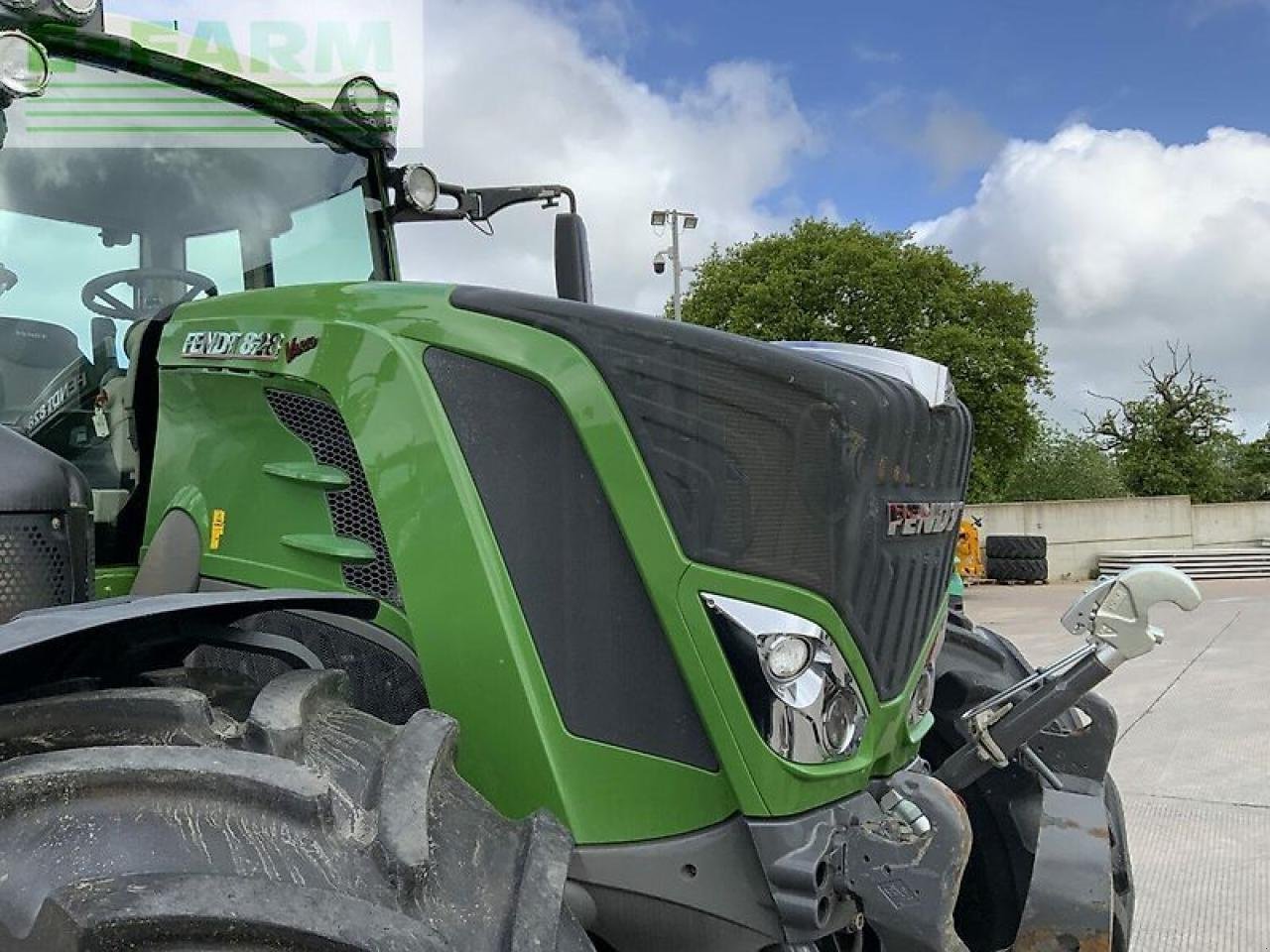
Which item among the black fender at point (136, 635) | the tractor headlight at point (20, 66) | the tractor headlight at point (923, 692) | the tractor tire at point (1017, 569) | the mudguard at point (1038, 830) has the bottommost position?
the tractor tire at point (1017, 569)

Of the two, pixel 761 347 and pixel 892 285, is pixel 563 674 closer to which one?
pixel 761 347

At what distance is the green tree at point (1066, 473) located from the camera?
35406mm

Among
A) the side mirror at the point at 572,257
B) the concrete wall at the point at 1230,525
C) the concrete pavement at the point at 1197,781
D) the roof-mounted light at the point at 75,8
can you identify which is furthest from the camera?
the concrete wall at the point at 1230,525

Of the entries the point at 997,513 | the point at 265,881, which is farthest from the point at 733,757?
the point at 997,513

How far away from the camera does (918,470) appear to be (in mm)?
2072

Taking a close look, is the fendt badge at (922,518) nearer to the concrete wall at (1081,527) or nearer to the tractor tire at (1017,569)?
the tractor tire at (1017,569)

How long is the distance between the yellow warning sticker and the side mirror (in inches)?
37.6

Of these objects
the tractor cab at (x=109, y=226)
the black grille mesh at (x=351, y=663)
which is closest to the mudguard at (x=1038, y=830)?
the black grille mesh at (x=351, y=663)

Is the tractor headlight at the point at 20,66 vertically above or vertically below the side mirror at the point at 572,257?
above

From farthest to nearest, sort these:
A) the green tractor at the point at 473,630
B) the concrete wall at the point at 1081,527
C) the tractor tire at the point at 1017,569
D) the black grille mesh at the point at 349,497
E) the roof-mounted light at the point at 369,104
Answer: the concrete wall at the point at 1081,527
the tractor tire at the point at 1017,569
the roof-mounted light at the point at 369,104
the black grille mesh at the point at 349,497
the green tractor at the point at 473,630

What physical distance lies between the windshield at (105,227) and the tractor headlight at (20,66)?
1.16ft

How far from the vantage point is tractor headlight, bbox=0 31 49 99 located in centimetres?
201

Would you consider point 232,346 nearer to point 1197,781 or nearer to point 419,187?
point 419,187

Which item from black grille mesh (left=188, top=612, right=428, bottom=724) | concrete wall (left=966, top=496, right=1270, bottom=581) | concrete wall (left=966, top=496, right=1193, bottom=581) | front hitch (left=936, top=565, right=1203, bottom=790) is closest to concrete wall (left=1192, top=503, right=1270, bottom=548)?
concrete wall (left=966, top=496, right=1270, bottom=581)
